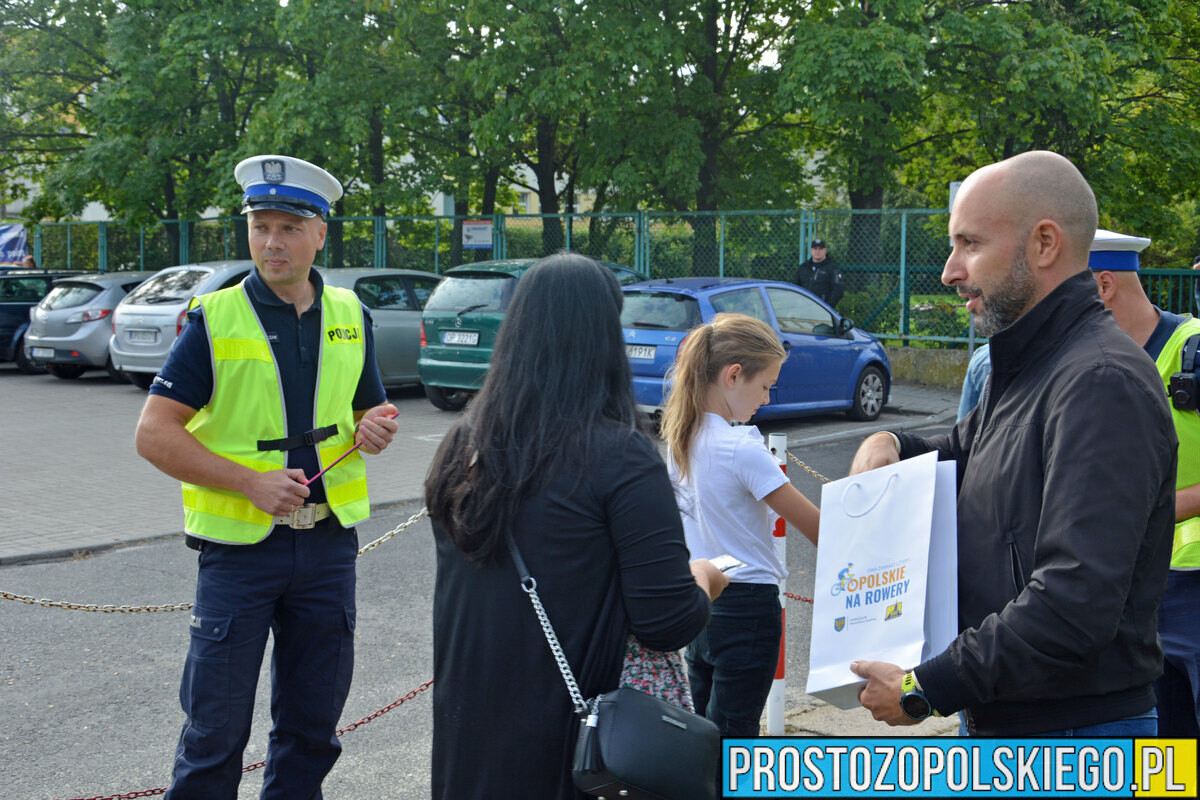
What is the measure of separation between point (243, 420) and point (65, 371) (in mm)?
16127

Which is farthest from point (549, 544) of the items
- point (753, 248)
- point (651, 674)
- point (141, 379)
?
point (753, 248)

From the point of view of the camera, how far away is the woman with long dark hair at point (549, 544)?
7.00 ft

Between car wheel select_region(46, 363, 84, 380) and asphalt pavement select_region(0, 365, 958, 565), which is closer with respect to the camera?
asphalt pavement select_region(0, 365, 958, 565)

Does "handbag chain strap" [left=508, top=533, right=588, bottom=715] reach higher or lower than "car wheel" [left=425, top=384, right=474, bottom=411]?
higher

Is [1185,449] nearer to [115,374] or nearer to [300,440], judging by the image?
[300,440]

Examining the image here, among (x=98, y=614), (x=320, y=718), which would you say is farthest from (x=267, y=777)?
(x=98, y=614)

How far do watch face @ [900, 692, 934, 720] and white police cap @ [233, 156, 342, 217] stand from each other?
86.4 inches

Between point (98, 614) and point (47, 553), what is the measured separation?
1486 millimetres

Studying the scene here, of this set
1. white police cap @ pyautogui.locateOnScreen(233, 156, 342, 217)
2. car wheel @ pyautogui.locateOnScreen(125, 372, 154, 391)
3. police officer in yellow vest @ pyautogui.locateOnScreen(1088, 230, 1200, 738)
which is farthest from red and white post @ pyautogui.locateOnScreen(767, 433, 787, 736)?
car wheel @ pyautogui.locateOnScreen(125, 372, 154, 391)

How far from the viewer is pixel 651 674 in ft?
7.30

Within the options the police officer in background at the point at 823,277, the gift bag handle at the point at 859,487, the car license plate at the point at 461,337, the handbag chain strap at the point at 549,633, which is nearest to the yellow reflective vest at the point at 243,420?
the handbag chain strap at the point at 549,633

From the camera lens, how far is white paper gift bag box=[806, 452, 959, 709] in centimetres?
209

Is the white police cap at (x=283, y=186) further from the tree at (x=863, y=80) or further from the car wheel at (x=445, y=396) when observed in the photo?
the tree at (x=863, y=80)

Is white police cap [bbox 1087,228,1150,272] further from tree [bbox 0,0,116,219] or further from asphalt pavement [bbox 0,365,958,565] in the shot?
tree [bbox 0,0,116,219]
